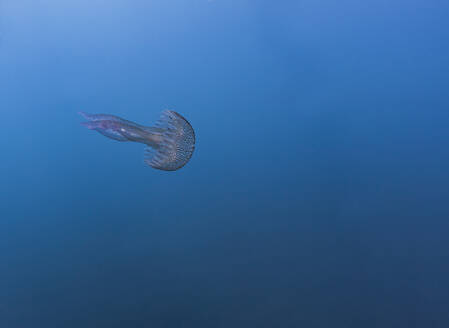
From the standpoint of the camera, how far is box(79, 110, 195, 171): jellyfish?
126 inches

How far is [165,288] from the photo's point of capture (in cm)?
429

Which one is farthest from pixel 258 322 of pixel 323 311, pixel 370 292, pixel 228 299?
pixel 370 292

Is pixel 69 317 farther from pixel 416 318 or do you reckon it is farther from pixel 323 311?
pixel 416 318

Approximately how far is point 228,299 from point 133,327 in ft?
4.22

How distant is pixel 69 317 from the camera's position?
4164mm

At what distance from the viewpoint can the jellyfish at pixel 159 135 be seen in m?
3.19

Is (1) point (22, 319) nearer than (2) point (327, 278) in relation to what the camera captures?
Yes

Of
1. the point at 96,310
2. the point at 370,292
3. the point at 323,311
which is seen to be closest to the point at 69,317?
the point at 96,310

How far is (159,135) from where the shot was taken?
10.8 feet

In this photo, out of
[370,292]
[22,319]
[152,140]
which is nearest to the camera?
[152,140]

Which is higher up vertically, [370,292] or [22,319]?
[22,319]

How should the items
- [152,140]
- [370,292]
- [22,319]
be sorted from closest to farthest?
[152,140] → [22,319] → [370,292]

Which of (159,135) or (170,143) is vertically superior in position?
(159,135)

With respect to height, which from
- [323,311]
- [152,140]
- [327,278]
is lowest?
[323,311]
